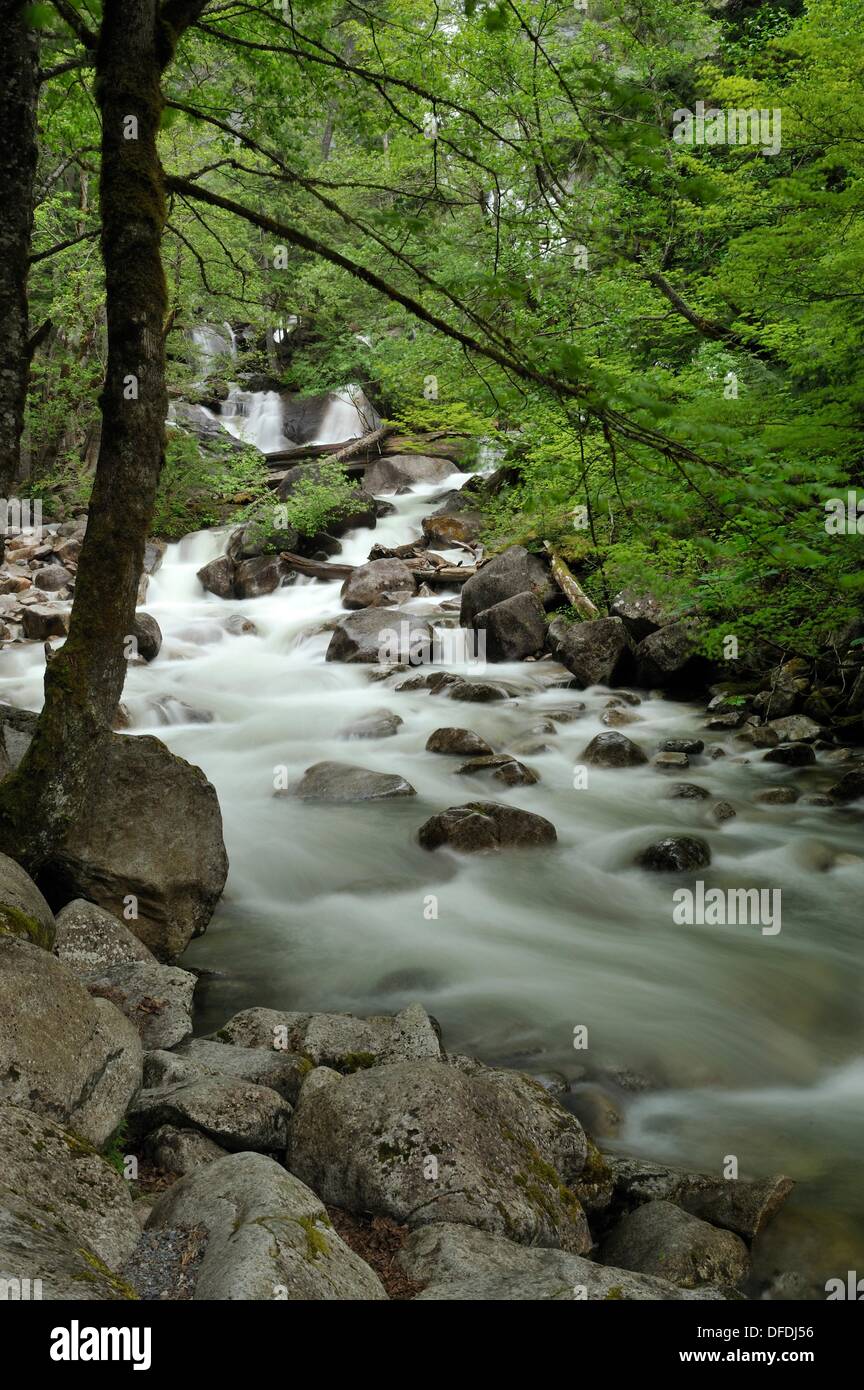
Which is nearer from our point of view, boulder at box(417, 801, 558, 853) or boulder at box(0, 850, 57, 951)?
boulder at box(0, 850, 57, 951)

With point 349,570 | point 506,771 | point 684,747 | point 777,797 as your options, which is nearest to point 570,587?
point 684,747

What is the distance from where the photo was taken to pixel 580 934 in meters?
6.88

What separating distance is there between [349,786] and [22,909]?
5236 millimetres

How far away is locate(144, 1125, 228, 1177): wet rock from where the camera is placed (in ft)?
10.5

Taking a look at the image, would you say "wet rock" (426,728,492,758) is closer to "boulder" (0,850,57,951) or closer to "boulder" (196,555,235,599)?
"boulder" (0,850,57,951)

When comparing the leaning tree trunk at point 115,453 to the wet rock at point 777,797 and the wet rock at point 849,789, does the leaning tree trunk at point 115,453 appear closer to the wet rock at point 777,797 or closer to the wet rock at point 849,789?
the wet rock at point 777,797

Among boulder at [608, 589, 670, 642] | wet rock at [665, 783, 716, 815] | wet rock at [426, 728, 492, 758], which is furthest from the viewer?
boulder at [608, 589, 670, 642]

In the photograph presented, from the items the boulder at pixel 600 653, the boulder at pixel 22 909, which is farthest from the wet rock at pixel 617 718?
the boulder at pixel 22 909

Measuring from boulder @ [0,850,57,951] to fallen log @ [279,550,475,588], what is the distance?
14.1 m

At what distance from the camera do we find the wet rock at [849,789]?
29.7 ft

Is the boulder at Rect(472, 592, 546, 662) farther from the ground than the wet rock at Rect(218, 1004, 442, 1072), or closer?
farther from the ground

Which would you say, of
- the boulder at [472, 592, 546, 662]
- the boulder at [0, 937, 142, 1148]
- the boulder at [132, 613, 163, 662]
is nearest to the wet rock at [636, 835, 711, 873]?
the boulder at [0, 937, 142, 1148]

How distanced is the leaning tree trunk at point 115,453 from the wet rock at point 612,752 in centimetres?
677
